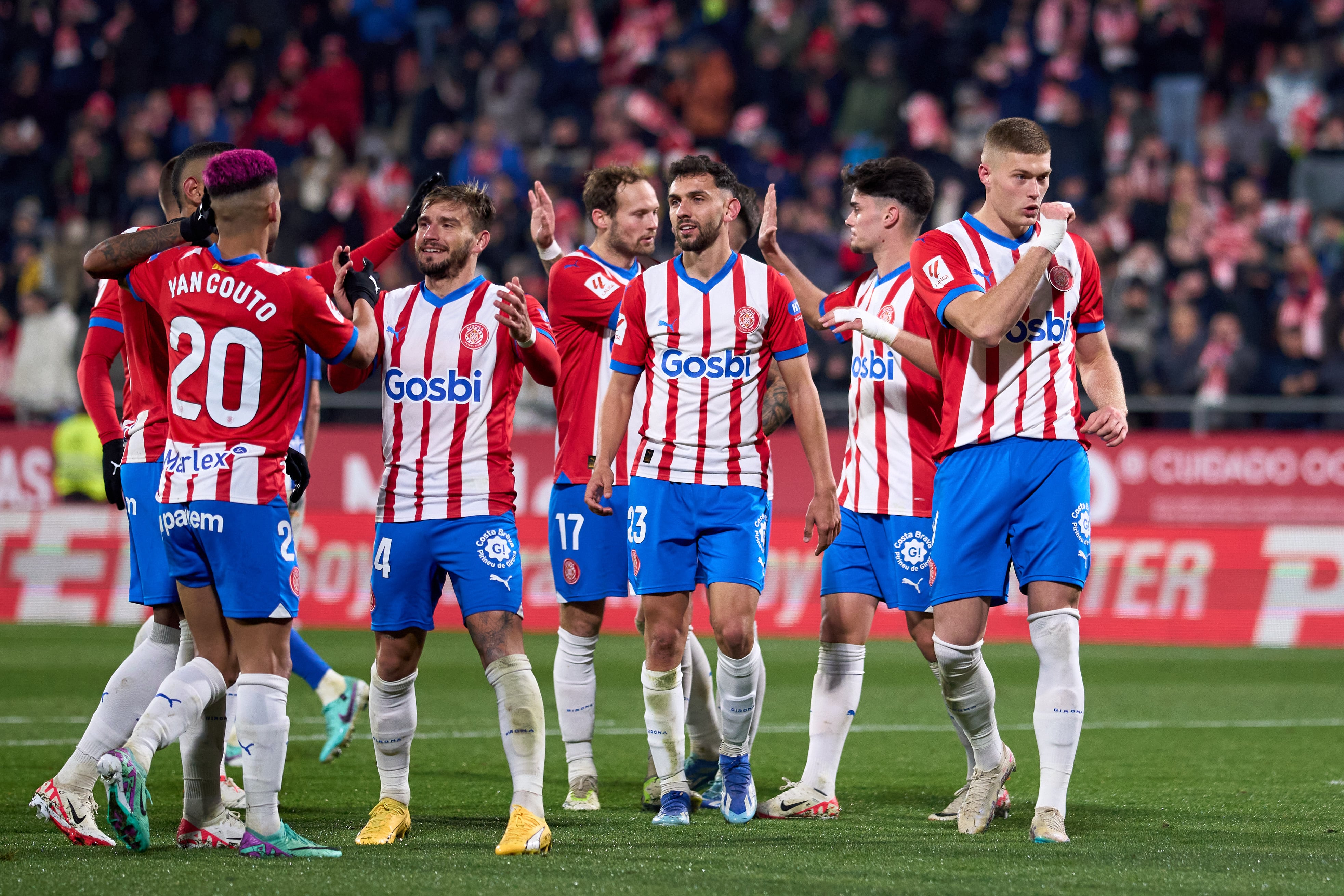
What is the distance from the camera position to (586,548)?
23.4 feet

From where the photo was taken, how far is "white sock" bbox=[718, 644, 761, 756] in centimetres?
649

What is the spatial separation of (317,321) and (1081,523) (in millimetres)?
2703

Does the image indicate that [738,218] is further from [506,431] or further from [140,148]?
[140,148]

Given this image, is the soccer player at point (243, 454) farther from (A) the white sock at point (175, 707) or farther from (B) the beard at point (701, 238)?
(B) the beard at point (701, 238)

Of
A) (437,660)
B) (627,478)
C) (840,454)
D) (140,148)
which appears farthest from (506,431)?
(140,148)

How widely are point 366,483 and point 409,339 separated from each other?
10.6 meters

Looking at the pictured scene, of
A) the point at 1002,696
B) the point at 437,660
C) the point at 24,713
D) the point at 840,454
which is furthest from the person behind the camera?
the point at 840,454

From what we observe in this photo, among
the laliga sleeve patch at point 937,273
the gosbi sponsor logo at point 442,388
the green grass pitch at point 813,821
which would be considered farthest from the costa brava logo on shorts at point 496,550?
the laliga sleeve patch at point 937,273

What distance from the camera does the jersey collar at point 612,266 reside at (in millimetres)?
7375

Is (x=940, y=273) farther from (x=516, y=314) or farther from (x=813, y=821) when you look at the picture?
(x=813, y=821)

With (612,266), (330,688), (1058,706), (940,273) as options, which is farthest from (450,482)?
(330,688)

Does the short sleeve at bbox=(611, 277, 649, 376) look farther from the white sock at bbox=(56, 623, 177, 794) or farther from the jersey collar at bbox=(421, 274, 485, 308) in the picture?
the white sock at bbox=(56, 623, 177, 794)

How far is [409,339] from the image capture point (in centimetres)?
606

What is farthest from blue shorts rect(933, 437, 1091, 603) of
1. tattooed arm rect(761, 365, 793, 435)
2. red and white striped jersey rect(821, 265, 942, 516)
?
tattooed arm rect(761, 365, 793, 435)
